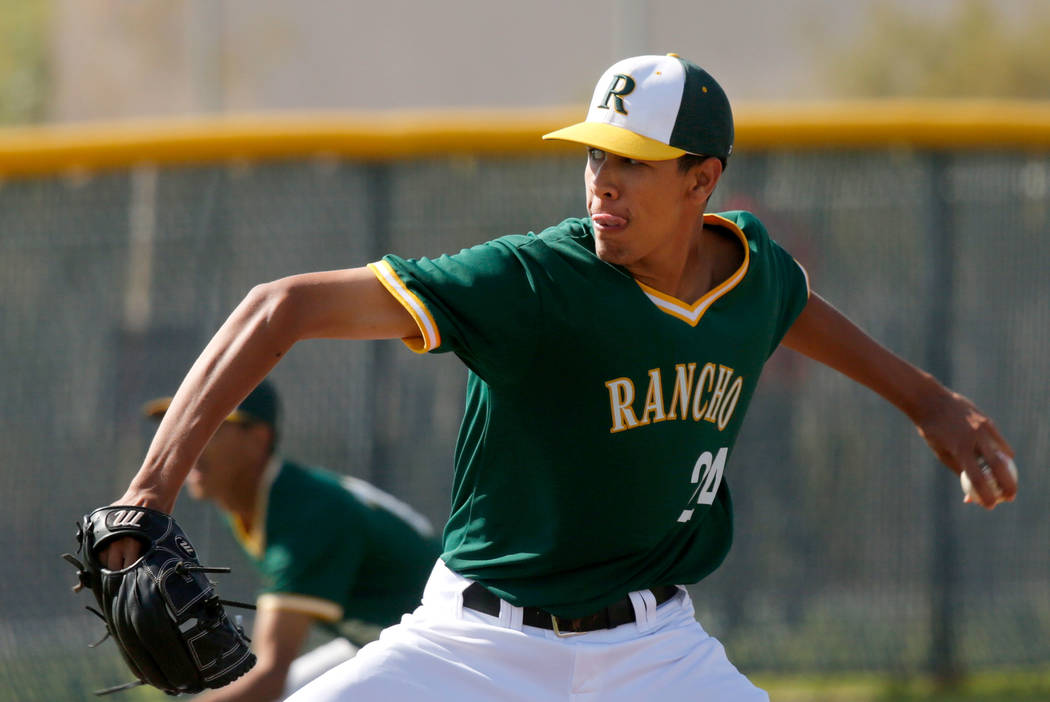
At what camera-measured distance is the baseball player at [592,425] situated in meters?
3.16

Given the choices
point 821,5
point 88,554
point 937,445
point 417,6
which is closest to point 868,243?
point 937,445

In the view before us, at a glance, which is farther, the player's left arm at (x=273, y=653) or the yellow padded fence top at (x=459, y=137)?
the yellow padded fence top at (x=459, y=137)

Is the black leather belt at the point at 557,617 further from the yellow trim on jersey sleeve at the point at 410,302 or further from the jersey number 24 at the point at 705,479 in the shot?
the yellow trim on jersey sleeve at the point at 410,302

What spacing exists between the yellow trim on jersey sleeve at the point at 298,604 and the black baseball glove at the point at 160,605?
1.61 m

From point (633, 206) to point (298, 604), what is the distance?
1.93 meters

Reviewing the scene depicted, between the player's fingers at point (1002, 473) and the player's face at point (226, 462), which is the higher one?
the player's fingers at point (1002, 473)

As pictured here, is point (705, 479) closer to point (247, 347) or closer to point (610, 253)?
point (610, 253)

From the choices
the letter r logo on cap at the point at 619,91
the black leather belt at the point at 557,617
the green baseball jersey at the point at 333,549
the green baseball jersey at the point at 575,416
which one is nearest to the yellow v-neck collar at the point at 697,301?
the green baseball jersey at the point at 575,416

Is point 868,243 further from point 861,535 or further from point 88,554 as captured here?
point 88,554

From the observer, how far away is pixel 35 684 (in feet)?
23.3

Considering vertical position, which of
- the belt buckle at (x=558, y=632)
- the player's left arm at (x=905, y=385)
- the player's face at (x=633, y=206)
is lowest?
the belt buckle at (x=558, y=632)

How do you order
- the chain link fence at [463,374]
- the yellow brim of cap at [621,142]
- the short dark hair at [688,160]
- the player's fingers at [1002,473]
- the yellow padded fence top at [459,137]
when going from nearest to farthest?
the yellow brim of cap at [621,142], the short dark hair at [688,160], the player's fingers at [1002,473], the chain link fence at [463,374], the yellow padded fence top at [459,137]

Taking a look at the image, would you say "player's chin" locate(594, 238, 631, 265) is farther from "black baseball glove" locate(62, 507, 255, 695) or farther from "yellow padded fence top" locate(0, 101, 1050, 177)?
"yellow padded fence top" locate(0, 101, 1050, 177)

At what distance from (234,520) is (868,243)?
Answer: 3.89 meters
